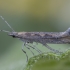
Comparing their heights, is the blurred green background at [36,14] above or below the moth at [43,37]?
above

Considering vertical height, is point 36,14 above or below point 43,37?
above

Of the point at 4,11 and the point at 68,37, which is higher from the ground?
the point at 4,11

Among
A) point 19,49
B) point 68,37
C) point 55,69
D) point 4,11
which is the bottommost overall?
point 55,69

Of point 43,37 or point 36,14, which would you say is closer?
point 43,37

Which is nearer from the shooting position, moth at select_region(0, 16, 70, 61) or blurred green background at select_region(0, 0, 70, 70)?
moth at select_region(0, 16, 70, 61)

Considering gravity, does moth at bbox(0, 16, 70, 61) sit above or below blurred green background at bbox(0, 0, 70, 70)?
below

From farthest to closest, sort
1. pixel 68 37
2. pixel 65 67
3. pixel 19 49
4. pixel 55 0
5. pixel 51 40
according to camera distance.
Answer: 1. pixel 55 0
2. pixel 51 40
3. pixel 68 37
4. pixel 19 49
5. pixel 65 67

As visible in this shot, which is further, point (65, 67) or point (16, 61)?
point (16, 61)

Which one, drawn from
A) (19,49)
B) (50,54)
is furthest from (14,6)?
(50,54)

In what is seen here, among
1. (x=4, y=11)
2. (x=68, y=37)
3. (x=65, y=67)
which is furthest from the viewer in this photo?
(x=4, y=11)

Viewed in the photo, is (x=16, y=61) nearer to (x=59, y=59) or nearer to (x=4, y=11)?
(x=59, y=59)

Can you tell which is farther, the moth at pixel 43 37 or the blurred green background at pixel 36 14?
the blurred green background at pixel 36 14
